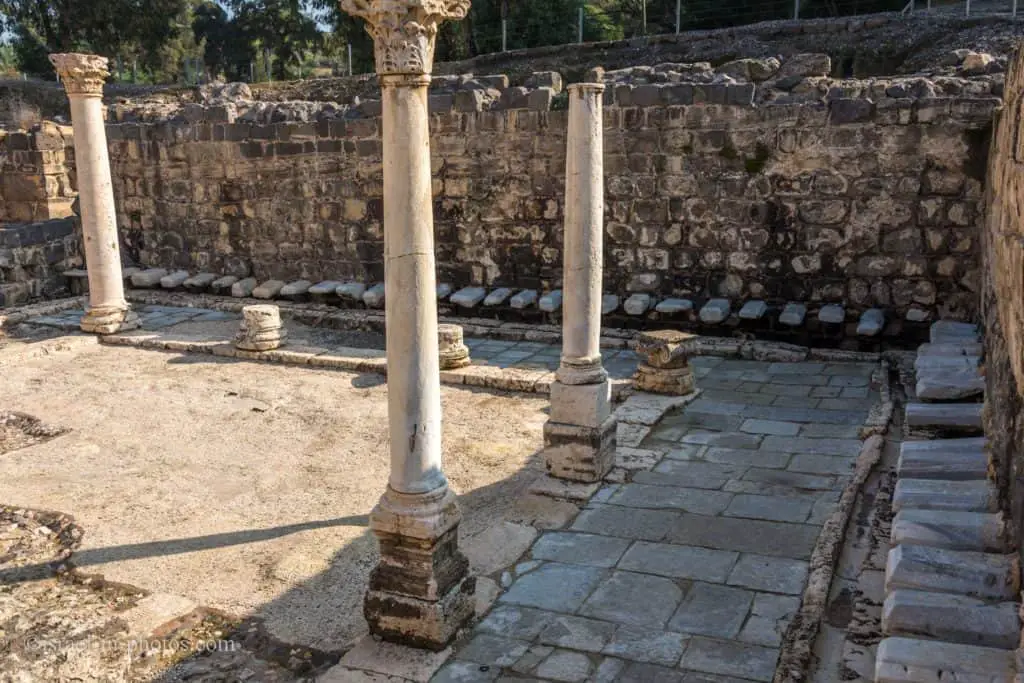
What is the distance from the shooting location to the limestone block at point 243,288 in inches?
543

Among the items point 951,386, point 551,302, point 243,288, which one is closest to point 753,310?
point 551,302

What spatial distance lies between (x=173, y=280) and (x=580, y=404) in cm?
959

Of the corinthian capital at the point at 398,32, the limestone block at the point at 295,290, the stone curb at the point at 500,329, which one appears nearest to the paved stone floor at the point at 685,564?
the stone curb at the point at 500,329

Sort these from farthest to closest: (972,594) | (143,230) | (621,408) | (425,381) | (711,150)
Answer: (143,230) → (711,150) → (621,408) → (425,381) → (972,594)

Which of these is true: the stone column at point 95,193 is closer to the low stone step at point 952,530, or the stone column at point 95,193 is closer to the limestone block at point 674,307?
the limestone block at point 674,307

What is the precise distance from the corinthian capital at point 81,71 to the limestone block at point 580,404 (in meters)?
7.70

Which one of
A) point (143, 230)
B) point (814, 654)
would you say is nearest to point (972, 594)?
point (814, 654)

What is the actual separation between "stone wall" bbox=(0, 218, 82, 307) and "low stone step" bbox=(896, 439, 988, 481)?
1290 cm

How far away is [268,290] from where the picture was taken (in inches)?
539

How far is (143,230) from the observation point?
49.7 feet

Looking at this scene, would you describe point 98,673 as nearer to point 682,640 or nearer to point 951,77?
point 682,640

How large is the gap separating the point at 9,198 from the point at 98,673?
52.9 feet

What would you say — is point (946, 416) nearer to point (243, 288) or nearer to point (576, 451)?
point (576, 451)

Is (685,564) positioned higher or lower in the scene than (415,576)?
lower
